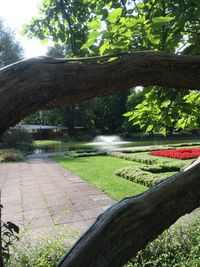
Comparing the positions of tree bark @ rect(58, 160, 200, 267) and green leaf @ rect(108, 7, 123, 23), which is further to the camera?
green leaf @ rect(108, 7, 123, 23)

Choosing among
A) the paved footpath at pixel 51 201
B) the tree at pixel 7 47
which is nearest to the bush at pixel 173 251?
the paved footpath at pixel 51 201

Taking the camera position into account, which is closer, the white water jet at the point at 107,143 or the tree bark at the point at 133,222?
the tree bark at the point at 133,222

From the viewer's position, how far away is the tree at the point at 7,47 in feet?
160

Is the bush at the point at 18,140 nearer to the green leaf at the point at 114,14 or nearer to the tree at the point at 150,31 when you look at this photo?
the tree at the point at 150,31

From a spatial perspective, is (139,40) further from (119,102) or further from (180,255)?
(119,102)

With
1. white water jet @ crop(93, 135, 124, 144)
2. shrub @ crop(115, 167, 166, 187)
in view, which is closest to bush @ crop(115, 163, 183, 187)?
shrub @ crop(115, 167, 166, 187)

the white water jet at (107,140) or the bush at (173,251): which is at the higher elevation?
the bush at (173,251)

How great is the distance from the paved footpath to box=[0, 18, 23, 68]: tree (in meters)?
38.1

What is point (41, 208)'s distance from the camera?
8.33 meters

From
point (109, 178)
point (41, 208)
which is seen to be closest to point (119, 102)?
point (109, 178)

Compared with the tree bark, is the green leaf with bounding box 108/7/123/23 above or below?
above

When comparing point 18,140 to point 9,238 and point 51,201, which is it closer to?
point 51,201

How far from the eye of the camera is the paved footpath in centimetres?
709

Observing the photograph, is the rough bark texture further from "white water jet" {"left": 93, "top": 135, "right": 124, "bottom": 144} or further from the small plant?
"white water jet" {"left": 93, "top": 135, "right": 124, "bottom": 144}
